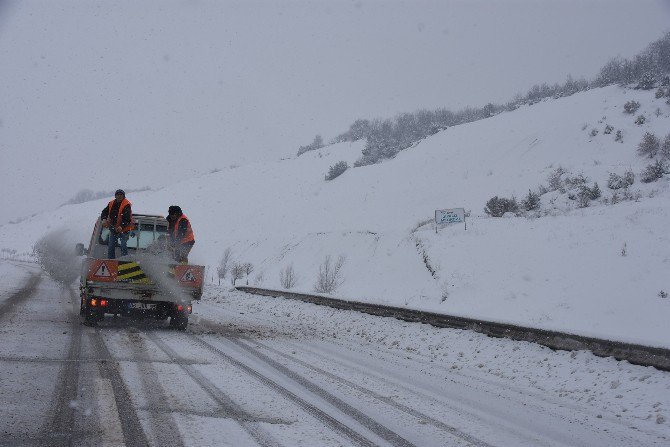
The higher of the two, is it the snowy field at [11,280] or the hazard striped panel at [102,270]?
the hazard striped panel at [102,270]

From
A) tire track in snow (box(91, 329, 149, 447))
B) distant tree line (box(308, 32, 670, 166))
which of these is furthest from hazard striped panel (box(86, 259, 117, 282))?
distant tree line (box(308, 32, 670, 166))

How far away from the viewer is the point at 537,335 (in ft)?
27.5

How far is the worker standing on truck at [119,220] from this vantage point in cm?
987

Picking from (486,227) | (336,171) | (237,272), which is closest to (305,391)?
(486,227)

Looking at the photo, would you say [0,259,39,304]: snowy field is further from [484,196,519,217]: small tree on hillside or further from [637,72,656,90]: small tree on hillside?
[637,72,656,90]: small tree on hillside

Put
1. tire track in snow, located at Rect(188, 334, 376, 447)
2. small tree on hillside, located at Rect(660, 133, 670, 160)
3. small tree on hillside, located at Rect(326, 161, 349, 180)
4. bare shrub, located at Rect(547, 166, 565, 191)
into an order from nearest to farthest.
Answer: tire track in snow, located at Rect(188, 334, 376, 447) → small tree on hillside, located at Rect(660, 133, 670, 160) → bare shrub, located at Rect(547, 166, 565, 191) → small tree on hillside, located at Rect(326, 161, 349, 180)

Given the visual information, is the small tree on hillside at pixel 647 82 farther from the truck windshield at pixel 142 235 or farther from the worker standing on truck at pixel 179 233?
the truck windshield at pixel 142 235

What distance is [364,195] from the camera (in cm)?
4994

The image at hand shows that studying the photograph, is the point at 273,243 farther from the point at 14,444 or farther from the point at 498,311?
the point at 14,444

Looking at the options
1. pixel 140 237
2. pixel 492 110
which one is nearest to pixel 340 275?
pixel 140 237

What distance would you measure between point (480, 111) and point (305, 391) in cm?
6699

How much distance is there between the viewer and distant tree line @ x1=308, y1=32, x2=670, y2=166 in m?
49.7

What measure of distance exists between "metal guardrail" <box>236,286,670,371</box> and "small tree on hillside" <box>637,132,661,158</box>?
28.7 meters

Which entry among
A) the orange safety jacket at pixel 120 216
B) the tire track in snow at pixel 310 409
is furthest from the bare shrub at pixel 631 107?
the tire track in snow at pixel 310 409
